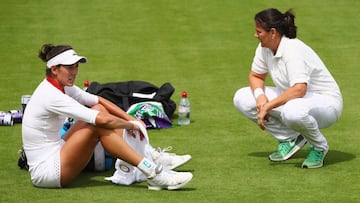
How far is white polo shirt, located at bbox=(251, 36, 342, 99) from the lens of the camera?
8023 mm

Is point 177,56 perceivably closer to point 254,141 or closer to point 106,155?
point 254,141

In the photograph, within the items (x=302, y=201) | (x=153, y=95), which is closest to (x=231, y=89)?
(x=153, y=95)

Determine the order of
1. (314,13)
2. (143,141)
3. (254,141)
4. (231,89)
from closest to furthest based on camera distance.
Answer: (143,141), (254,141), (231,89), (314,13)

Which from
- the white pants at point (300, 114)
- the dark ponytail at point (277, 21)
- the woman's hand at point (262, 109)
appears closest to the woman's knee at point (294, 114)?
the white pants at point (300, 114)

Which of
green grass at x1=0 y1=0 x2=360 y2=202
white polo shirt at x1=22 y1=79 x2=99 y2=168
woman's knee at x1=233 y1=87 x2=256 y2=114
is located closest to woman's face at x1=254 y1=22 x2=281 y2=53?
woman's knee at x1=233 y1=87 x2=256 y2=114

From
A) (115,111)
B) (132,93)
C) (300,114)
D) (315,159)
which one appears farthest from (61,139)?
(132,93)

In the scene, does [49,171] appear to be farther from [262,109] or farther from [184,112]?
[184,112]

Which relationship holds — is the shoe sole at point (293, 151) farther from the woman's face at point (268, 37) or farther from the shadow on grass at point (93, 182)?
the shadow on grass at point (93, 182)

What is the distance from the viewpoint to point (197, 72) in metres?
12.5

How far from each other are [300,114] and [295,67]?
430 mm

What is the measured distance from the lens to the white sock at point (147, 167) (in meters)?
7.26

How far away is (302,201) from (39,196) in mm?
2059

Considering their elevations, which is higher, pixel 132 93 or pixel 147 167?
pixel 147 167

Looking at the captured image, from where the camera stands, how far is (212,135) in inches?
376
